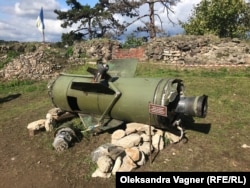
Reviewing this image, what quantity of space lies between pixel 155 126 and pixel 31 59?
13669mm

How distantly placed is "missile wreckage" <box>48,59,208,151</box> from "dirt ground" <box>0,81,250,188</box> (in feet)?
2.17

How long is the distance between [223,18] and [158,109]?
1980cm

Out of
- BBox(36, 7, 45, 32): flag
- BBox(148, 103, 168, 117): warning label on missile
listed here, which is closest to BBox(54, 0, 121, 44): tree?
BBox(36, 7, 45, 32): flag

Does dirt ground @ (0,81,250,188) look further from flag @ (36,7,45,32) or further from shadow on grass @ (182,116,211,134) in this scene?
flag @ (36,7,45,32)

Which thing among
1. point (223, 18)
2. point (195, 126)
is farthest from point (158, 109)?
point (223, 18)

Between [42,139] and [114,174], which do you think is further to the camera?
[42,139]

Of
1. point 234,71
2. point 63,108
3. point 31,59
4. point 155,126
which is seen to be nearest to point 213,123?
point 155,126

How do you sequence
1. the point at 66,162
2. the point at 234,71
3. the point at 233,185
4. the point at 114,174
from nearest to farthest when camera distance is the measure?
1. the point at 233,185
2. the point at 114,174
3. the point at 66,162
4. the point at 234,71

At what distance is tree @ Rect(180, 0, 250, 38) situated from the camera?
2445 centimetres

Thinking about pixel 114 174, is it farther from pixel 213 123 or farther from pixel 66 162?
pixel 213 123

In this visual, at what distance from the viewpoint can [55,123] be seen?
31.7 feet

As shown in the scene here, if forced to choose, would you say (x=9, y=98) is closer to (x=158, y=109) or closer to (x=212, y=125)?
(x=212, y=125)

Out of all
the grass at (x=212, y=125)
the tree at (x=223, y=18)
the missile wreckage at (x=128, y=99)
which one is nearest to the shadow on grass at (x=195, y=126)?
the grass at (x=212, y=125)

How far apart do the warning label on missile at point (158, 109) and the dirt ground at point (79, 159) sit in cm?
105
